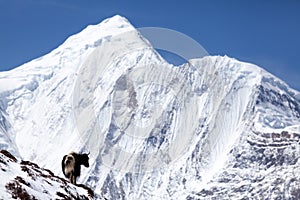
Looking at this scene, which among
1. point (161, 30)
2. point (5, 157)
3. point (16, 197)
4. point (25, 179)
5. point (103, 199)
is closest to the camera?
point (16, 197)

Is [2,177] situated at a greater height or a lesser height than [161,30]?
lesser

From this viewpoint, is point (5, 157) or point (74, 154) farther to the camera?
point (74, 154)

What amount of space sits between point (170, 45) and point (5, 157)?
847 inches

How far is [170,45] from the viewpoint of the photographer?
228ft

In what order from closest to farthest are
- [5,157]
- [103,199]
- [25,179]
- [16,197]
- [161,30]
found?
1. [16,197]
2. [25,179]
3. [5,157]
4. [103,199]
5. [161,30]

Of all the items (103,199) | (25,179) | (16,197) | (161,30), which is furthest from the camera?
(161,30)

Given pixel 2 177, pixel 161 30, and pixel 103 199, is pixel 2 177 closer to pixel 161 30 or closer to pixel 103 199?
pixel 103 199

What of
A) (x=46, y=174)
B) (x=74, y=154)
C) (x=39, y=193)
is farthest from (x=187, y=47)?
(x=39, y=193)

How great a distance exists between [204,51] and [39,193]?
24.1 m

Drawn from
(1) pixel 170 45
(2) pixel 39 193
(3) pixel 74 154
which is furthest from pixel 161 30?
(2) pixel 39 193

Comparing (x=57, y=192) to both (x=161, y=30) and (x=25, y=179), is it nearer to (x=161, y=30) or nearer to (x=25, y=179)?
(x=25, y=179)

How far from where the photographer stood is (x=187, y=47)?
232 ft

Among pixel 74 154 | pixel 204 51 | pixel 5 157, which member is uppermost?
pixel 204 51

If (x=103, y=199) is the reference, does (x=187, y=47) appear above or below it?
above
